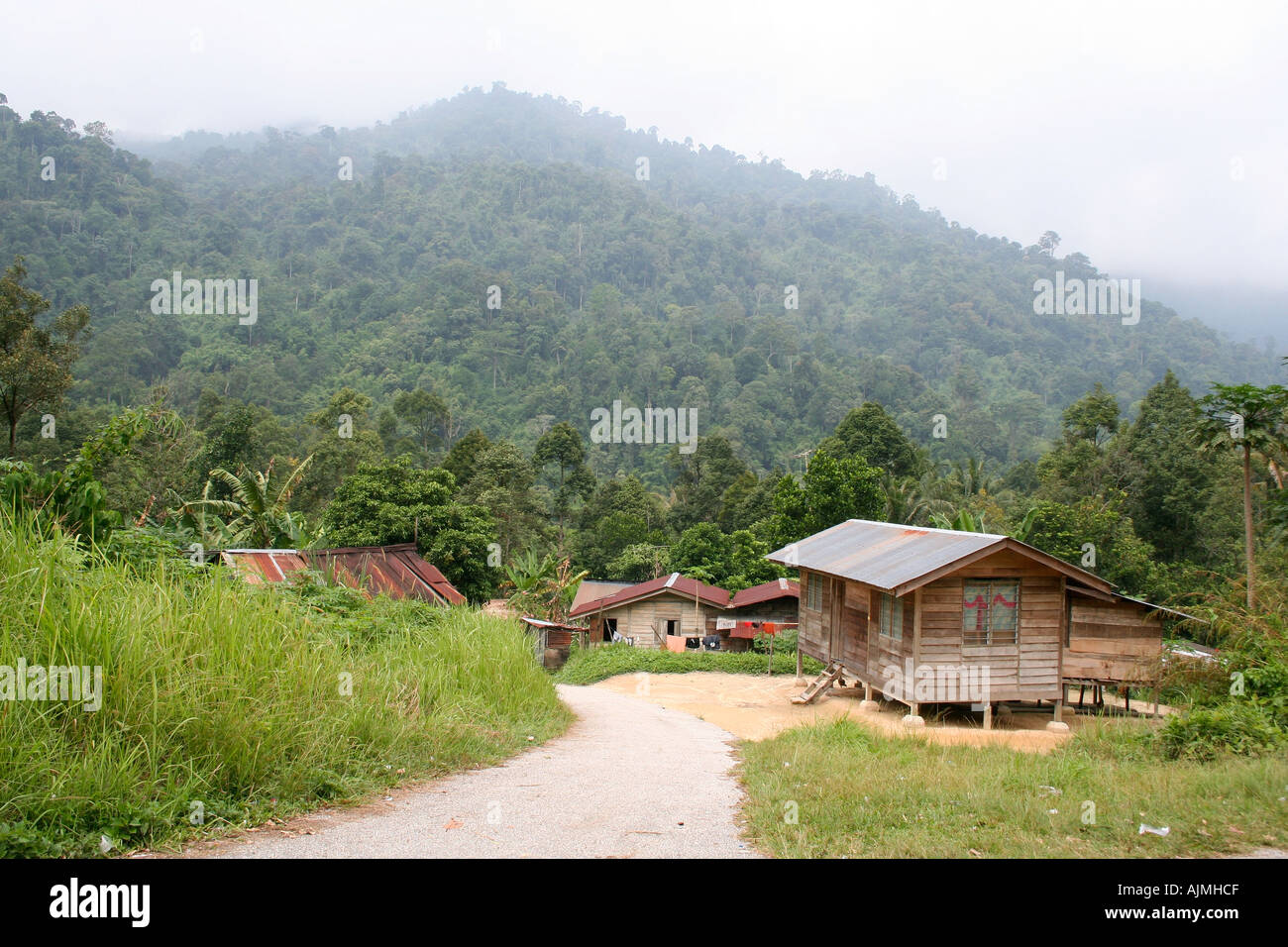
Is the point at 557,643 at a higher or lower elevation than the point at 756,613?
lower

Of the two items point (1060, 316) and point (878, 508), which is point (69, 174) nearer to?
point (878, 508)

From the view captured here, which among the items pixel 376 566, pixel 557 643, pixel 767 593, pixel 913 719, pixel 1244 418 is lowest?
pixel 557 643

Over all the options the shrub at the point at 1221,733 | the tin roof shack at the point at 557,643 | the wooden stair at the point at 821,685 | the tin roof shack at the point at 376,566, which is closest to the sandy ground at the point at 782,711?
the wooden stair at the point at 821,685

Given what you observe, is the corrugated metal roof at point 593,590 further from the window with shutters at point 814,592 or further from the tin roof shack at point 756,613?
the window with shutters at point 814,592

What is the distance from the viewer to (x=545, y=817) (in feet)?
18.6

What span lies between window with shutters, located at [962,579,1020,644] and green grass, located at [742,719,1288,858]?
6722mm

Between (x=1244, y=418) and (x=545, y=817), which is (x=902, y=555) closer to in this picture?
(x=1244, y=418)

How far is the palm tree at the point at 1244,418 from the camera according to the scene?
61.4 ft

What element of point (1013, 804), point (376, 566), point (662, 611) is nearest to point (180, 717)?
point (1013, 804)

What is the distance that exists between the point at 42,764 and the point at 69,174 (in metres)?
110

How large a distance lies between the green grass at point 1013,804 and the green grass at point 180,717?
9.39ft

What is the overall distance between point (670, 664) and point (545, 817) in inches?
767

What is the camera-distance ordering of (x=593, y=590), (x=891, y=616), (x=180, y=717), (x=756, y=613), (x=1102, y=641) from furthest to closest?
(x=593, y=590) → (x=756, y=613) → (x=1102, y=641) → (x=891, y=616) → (x=180, y=717)
